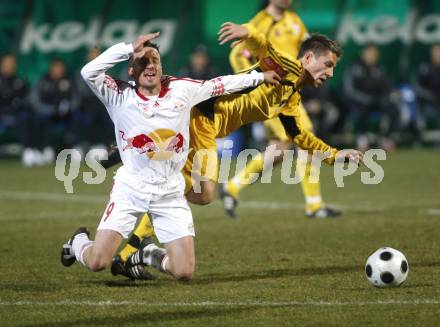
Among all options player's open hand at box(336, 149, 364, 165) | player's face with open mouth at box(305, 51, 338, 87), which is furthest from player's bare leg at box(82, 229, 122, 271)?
player's face with open mouth at box(305, 51, 338, 87)

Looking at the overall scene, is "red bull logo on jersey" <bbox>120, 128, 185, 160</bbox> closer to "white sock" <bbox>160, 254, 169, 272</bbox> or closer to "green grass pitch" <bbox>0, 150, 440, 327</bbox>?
"white sock" <bbox>160, 254, 169, 272</bbox>

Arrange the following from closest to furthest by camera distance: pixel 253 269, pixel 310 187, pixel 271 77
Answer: pixel 271 77
pixel 253 269
pixel 310 187

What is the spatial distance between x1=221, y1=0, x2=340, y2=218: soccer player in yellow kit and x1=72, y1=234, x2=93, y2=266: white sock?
4.35m

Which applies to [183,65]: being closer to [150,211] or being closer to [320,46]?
[320,46]

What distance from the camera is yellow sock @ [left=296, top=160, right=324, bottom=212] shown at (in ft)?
42.5

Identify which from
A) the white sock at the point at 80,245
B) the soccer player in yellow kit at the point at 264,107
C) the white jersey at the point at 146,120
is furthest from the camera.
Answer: the soccer player in yellow kit at the point at 264,107

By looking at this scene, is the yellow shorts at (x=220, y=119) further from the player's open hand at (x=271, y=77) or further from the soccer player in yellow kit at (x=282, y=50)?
the soccer player in yellow kit at (x=282, y=50)

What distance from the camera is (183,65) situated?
22.6 m

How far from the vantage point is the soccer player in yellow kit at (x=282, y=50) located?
12.8m

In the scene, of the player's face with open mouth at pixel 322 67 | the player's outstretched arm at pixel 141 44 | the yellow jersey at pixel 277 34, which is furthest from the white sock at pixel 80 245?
the yellow jersey at pixel 277 34

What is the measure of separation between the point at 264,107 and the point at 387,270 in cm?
212

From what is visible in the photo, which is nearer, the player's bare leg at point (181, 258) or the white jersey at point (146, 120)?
the white jersey at point (146, 120)

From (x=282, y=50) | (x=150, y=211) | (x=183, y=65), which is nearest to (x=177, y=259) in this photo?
(x=150, y=211)

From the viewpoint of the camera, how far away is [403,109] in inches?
912
